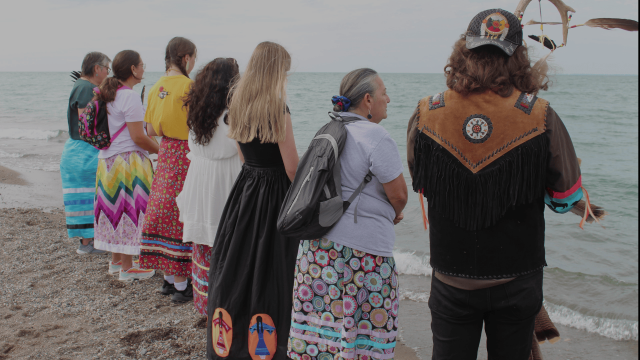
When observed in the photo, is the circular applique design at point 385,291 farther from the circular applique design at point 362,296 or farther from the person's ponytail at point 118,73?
the person's ponytail at point 118,73

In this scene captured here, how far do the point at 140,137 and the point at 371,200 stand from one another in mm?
2513

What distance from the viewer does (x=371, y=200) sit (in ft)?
7.09

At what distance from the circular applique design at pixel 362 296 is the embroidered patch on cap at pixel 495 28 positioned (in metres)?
1.17

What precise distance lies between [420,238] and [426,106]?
16.1 feet

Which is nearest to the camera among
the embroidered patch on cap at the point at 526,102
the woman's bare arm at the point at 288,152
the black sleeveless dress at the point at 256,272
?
the embroidered patch on cap at the point at 526,102

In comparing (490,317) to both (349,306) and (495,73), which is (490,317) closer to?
(349,306)

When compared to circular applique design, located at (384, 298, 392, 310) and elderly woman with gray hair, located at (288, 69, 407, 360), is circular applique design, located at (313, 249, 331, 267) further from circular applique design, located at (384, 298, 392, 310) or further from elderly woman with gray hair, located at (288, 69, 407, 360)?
circular applique design, located at (384, 298, 392, 310)

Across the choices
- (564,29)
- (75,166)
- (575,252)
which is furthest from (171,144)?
(575,252)

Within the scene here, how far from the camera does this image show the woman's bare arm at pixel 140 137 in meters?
3.96

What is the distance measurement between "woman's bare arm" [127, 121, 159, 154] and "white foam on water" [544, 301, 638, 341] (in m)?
3.70

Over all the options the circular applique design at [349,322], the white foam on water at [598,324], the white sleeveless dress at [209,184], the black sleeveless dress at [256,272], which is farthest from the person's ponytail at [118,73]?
the white foam on water at [598,324]

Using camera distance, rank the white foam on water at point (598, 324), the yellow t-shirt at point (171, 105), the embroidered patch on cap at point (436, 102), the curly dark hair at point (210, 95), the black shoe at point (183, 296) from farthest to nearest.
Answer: the white foam on water at point (598, 324)
the black shoe at point (183, 296)
the yellow t-shirt at point (171, 105)
the curly dark hair at point (210, 95)
the embroidered patch on cap at point (436, 102)

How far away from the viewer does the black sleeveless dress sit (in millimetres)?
2650

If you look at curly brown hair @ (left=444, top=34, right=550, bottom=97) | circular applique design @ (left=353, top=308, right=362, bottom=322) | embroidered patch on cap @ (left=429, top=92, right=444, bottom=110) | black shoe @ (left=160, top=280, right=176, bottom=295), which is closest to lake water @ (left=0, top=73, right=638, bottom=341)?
curly brown hair @ (left=444, top=34, right=550, bottom=97)
